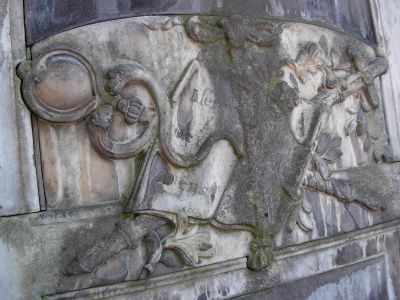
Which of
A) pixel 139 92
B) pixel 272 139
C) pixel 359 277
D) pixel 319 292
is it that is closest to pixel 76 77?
pixel 139 92

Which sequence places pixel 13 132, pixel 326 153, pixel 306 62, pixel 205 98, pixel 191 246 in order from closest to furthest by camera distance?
1. pixel 13 132
2. pixel 191 246
3. pixel 205 98
4. pixel 306 62
5. pixel 326 153

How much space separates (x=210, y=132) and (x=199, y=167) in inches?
8.2

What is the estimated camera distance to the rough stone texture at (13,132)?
6.91 ft

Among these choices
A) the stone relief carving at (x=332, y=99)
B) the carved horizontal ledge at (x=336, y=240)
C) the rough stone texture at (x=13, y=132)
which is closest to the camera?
the rough stone texture at (x=13, y=132)

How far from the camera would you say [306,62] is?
3.06 m

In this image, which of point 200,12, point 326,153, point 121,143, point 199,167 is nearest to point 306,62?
point 326,153

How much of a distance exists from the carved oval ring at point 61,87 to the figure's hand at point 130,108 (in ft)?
0.43

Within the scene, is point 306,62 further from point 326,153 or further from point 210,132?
point 210,132

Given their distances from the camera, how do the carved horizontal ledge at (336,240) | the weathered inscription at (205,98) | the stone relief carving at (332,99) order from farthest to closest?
the stone relief carving at (332,99) < the carved horizontal ledge at (336,240) < the weathered inscription at (205,98)

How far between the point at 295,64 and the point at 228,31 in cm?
57

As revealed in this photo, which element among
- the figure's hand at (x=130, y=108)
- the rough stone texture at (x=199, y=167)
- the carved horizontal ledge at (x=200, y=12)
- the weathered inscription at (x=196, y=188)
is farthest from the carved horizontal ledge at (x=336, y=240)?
the carved horizontal ledge at (x=200, y=12)

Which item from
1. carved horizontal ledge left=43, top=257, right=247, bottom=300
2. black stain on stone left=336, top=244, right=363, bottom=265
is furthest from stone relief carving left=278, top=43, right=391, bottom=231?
carved horizontal ledge left=43, top=257, right=247, bottom=300

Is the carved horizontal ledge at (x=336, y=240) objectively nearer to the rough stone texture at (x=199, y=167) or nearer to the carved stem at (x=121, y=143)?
the rough stone texture at (x=199, y=167)

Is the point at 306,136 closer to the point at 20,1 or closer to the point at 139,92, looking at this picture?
the point at 139,92
